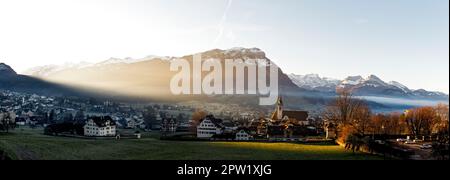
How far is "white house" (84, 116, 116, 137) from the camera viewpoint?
150ft

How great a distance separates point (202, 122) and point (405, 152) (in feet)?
97.4

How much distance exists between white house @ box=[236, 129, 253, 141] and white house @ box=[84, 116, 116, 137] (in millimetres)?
15101

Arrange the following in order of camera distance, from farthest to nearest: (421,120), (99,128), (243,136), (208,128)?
(208,128)
(99,128)
(243,136)
(421,120)

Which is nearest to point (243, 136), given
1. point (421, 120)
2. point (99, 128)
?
point (99, 128)

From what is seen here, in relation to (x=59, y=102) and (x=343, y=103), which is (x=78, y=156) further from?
(x=59, y=102)

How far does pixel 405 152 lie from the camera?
23531mm

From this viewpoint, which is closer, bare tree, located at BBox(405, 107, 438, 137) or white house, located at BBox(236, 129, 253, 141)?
bare tree, located at BBox(405, 107, 438, 137)

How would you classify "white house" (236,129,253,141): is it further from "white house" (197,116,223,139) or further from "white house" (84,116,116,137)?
"white house" (84,116,116,137)

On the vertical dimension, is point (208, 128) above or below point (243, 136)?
above

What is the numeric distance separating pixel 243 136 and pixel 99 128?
16.6 m

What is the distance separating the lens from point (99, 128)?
4684cm

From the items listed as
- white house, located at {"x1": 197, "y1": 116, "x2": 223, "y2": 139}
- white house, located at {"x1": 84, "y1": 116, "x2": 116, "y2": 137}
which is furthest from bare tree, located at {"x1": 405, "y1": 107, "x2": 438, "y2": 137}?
white house, located at {"x1": 84, "y1": 116, "x2": 116, "y2": 137}

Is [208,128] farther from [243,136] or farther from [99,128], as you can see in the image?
[99,128]
